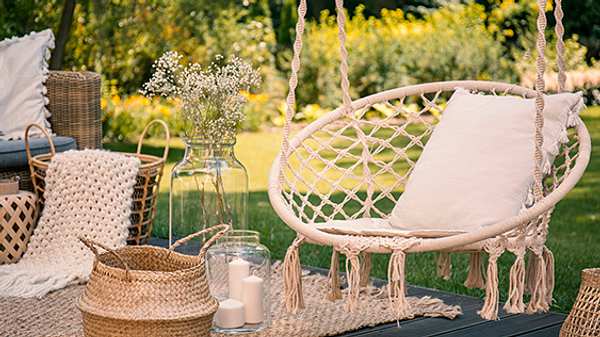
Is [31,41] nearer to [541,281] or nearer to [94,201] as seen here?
[94,201]

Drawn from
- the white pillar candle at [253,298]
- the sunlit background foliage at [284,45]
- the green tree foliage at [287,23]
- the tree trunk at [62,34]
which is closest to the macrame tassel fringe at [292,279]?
the white pillar candle at [253,298]

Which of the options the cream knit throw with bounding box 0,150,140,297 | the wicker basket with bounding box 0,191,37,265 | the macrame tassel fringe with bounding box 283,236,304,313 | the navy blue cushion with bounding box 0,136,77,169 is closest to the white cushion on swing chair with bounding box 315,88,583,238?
the macrame tassel fringe with bounding box 283,236,304,313

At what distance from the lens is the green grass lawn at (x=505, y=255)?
12.9 feet

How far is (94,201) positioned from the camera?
3.96m

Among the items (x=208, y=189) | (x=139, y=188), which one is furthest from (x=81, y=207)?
(x=208, y=189)

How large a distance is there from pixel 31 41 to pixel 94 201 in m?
1.18

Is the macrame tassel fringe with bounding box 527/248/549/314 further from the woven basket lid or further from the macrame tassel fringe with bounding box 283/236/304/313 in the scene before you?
the woven basket lid

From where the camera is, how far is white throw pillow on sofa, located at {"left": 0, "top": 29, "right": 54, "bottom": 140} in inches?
179

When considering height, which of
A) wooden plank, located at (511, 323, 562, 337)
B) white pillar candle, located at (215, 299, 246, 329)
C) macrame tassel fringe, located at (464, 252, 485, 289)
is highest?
macrame tassel fringe, located at (464, 252, 485, 289)

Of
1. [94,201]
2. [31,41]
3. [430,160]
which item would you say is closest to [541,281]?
[430,160]

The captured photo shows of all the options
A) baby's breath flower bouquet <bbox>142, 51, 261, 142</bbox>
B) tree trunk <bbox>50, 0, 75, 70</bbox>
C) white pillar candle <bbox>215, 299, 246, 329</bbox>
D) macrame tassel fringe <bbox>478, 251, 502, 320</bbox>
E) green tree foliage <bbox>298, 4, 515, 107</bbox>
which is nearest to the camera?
macrame tassel fringe <bbox>478, 251, 502, 320</bbox>

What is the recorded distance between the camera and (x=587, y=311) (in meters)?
2.67

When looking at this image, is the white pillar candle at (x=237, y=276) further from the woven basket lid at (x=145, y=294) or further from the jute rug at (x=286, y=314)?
the woven basket lid at (x=145, y=294)

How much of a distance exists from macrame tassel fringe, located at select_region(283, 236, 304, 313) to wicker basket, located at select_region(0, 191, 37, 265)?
137 cm
